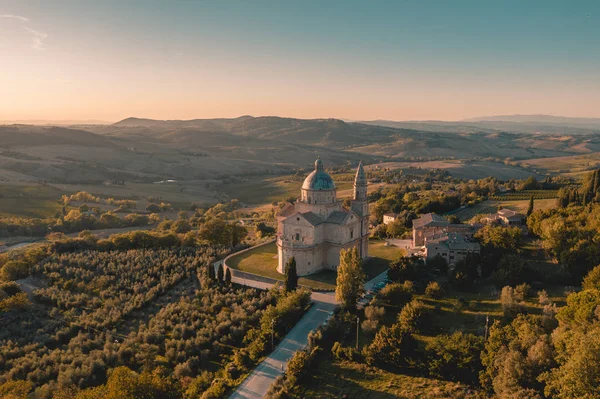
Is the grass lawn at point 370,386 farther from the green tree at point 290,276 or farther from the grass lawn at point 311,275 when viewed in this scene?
the grass lawn at point 311,275

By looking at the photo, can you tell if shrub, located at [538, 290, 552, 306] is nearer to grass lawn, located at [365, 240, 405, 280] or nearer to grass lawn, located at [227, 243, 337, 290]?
grass lawn, located at [365, 240, 405, 280]

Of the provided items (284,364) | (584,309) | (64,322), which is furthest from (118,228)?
(584,309)

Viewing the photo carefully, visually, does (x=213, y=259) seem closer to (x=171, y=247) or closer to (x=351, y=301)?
(x=171, y=247)

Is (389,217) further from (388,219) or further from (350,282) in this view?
(350,282)

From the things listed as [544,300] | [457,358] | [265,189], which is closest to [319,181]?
[544,300]

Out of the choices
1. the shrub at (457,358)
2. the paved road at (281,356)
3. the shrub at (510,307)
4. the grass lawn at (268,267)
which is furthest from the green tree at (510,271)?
the grass lawn at (268,267)

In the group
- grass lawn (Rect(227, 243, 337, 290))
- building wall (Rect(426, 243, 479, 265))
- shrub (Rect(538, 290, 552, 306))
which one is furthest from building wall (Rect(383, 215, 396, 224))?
shrub (Rect(538, 290, 552, 306))
